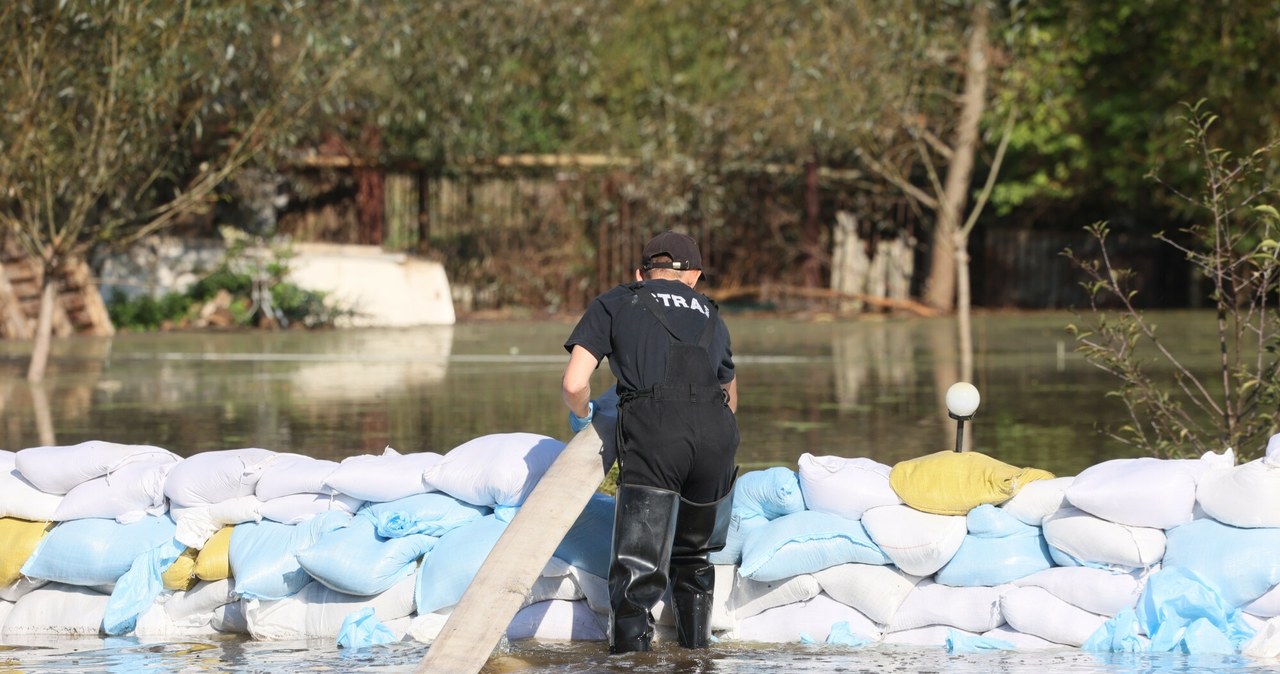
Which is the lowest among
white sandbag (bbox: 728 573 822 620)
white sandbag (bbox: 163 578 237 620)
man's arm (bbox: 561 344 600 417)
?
white sandbag (bbox: 163 578 237 620)

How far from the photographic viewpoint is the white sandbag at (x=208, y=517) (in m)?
5.66

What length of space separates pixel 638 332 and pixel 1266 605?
206 centimetres

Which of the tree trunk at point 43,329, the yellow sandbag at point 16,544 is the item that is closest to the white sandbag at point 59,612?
the yellow sandbag at point 16,544

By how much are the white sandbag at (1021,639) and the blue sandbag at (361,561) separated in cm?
190

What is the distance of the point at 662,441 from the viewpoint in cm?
498

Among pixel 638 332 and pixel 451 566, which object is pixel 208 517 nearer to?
pixel 451 566

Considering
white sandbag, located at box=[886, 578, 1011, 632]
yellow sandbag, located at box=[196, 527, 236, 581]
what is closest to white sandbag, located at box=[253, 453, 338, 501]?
yellow sandbag, located at box=[196, 527, 236, 581]

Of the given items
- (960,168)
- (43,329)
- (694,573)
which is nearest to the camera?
(694,573)

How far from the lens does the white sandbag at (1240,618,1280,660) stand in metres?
4.85

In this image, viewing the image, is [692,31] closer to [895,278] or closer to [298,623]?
[895,278]

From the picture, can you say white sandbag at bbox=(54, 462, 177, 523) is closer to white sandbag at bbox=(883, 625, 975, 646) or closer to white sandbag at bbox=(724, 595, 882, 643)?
white sandbag at bbox=(724, 595, 882, 643)

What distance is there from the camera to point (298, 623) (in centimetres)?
552

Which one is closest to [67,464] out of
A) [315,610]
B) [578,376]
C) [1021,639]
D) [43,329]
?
[315,610]

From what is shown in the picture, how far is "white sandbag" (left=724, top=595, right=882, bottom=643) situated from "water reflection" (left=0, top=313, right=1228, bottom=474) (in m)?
2.57
